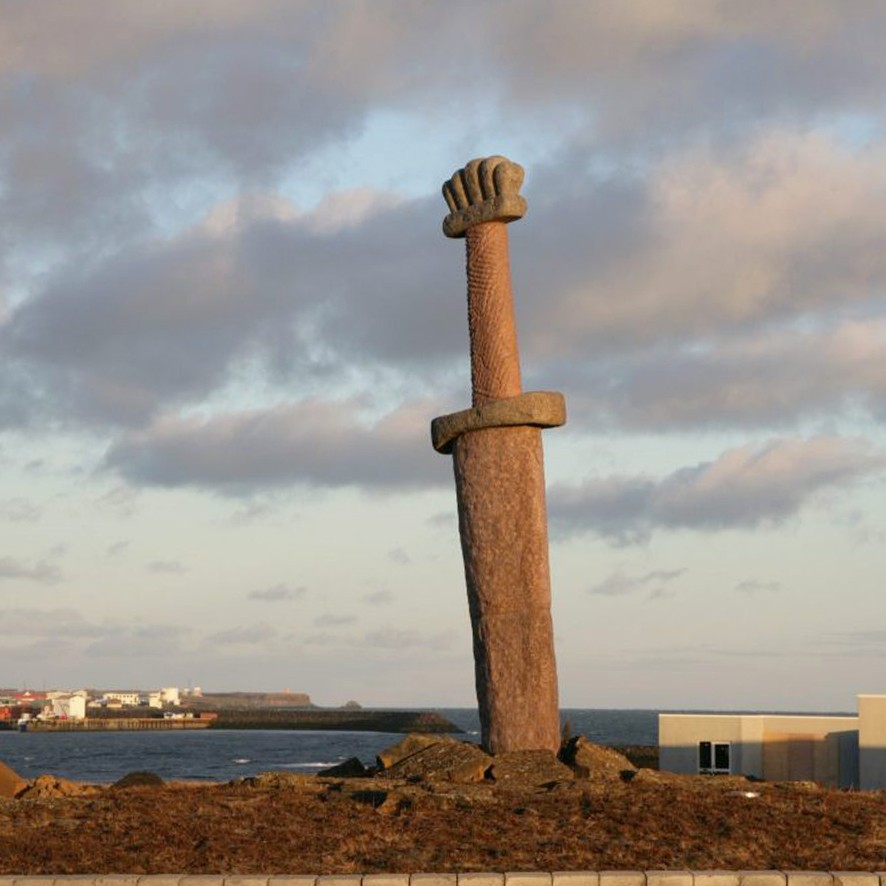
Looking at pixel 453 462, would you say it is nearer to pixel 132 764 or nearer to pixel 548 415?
pixel 548 415

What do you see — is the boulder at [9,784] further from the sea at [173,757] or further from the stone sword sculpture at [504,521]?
the sea at [173,757]

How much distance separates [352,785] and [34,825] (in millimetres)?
3676

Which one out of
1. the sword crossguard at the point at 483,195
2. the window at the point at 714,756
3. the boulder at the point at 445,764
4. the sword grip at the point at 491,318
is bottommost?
the window at the point at 714,756

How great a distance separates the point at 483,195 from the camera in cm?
2025

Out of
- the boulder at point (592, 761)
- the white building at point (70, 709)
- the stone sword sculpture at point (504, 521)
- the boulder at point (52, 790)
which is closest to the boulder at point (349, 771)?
the stone sword sculpture at point (504, 521)

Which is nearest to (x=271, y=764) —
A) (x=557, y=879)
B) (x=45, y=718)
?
(x=557, y=879)

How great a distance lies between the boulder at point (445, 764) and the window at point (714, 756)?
14.4 metres

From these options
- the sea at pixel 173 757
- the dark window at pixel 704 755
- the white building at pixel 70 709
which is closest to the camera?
the dark window at pixel 704 755

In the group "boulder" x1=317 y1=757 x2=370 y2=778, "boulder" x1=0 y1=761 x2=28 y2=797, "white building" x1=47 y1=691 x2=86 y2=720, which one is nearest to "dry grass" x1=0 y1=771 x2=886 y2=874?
"boulder" x1=317 y1=757 x2=370 y2=778

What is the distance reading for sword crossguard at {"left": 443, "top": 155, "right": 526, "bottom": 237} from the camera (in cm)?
2002

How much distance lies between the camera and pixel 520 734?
18922 mm

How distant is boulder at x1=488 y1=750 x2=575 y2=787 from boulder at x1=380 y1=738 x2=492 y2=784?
0.63 feet

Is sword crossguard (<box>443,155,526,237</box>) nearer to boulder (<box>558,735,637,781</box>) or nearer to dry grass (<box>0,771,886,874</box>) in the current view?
boulder (<box>558,735,637,781</box>)

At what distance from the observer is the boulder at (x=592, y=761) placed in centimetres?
1758
